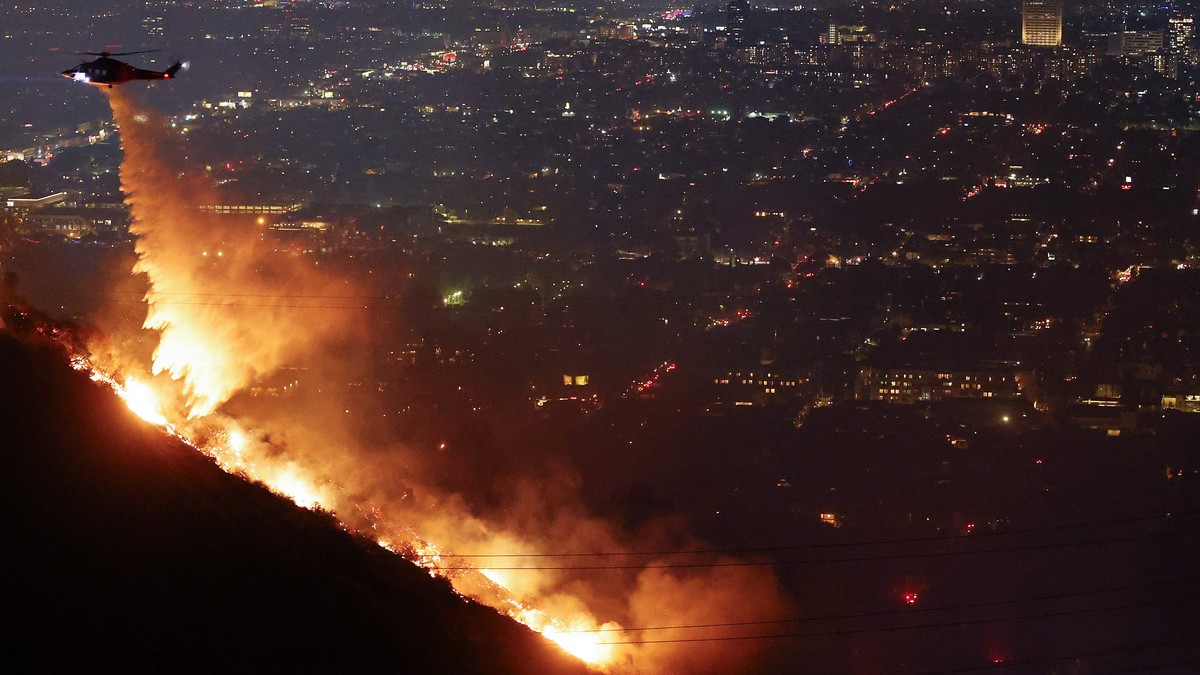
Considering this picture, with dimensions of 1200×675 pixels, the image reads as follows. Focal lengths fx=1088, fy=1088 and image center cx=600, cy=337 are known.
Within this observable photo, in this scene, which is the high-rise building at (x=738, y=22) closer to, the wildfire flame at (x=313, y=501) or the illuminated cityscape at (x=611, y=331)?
the illuminated cityscape at (x=611, y=331)

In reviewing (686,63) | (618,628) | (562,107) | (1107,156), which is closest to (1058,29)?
(1107,156)

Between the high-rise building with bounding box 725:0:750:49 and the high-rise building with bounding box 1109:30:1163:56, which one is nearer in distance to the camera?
the high-rise building with bounding box 1109:30:1163:56

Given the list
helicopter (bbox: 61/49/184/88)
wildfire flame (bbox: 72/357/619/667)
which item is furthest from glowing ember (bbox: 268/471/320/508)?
helicopter (bbox: 61/49/184/88)

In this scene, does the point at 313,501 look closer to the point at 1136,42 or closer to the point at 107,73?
the point at 107,73

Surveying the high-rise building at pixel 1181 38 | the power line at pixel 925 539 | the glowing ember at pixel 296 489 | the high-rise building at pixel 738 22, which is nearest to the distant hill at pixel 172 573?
the glowing ember at pixel 296 489

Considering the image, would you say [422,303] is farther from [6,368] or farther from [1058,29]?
[1058,29]

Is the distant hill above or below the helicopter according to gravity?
below

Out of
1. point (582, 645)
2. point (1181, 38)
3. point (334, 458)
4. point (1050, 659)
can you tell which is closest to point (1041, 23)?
point (1181, 38)

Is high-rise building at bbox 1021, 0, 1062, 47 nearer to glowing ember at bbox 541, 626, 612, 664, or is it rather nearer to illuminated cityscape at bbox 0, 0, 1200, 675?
illuminated cityscape at bbox 0, 0, 1200, 675
